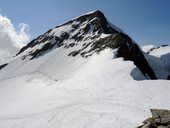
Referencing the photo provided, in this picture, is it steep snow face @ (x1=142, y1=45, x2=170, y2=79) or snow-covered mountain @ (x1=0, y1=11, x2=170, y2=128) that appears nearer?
snow-covered mountain @ (x1=0, y1=11, x2=170, y2=128)

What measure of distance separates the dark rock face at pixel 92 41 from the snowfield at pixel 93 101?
818 cm

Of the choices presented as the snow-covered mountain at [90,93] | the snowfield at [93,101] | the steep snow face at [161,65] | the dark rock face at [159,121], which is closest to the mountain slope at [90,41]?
the snow-covered mountain at [90,93]

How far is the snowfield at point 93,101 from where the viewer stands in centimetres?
3150

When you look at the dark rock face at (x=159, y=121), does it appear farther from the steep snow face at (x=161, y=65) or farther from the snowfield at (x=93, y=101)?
the steep snow face at (x=161, y=65)

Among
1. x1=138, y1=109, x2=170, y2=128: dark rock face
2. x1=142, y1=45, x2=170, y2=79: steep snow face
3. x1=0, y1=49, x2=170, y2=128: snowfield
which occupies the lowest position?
x1=138, y1=109, x2=170, y2=128: dark rock face

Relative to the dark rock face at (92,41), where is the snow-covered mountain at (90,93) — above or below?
below

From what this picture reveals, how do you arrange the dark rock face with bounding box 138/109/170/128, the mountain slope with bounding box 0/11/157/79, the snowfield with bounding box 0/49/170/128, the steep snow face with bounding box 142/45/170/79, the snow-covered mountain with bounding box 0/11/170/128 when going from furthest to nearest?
the steep snow face with bounding box 142/45/170/79 → the mountain slope with bounding box 0/11/157/79 → the snow-covered mountain with bounding box 0/11/170/128 → the snowfield with bounding box 0/49/170/128 → the dark rock face with bounding box 138/109/170/128

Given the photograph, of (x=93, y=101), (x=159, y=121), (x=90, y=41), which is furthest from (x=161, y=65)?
(x=159, y=121)

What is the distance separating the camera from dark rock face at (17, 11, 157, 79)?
80.5 meters

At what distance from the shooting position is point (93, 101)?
3862 cm

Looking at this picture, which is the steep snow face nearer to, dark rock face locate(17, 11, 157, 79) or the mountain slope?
dark rock face locate(17, 11, 157, 79)

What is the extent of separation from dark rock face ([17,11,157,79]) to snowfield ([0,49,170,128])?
8184mm

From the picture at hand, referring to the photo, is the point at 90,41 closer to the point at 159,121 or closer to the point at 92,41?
the point at 92,41

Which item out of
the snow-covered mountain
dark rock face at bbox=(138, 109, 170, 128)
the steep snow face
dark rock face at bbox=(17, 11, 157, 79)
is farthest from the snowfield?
the steep snow face
